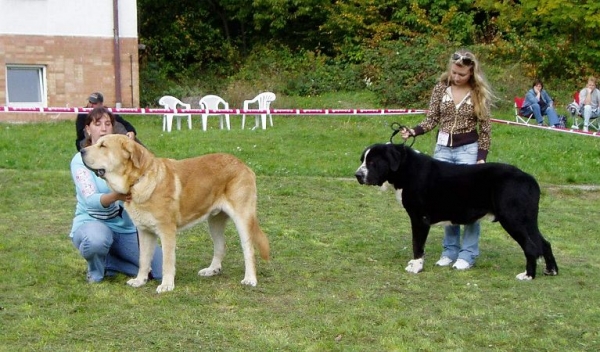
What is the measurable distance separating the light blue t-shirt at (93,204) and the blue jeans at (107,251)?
0.26 ft

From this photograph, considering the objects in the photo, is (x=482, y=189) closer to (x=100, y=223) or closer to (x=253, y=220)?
(x=253, y=220)

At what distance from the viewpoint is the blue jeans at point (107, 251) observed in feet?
22.1

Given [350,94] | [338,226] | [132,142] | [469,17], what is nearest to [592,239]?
[338,226]

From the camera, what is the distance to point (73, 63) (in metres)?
22.7

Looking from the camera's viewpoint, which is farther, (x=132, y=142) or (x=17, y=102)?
(x=17, y=102)

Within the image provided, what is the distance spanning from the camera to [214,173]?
691 centimetres

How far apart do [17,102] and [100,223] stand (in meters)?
17.0

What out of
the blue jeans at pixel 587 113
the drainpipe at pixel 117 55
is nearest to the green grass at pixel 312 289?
the blue jeans at pixel 587 113

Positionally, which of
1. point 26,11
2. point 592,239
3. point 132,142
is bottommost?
point 592,239

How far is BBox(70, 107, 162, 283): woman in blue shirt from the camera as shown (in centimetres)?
671

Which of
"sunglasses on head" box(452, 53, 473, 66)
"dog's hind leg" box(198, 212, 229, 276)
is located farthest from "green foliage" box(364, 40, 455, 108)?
"dog's hind leg" box(198, 212, 229, 276)

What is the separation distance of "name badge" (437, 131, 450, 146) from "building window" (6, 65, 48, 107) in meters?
16.7

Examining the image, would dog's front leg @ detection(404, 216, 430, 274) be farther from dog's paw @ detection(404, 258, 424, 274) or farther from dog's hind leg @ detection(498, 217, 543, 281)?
dog's hind leg @ detection(498, 217, 543, 281)

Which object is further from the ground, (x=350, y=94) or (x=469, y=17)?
(x=469, y=17)
